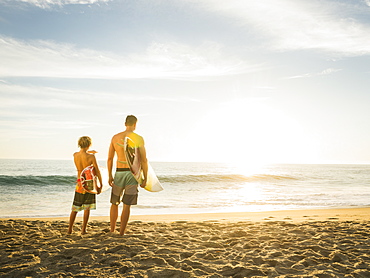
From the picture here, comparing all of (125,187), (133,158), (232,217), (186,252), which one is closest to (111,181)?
(125,187)

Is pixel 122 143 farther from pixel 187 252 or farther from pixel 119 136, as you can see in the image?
pixel 187 252

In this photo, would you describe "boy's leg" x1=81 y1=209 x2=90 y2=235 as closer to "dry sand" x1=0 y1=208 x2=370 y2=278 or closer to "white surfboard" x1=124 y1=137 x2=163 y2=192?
"dry sand" x1=0 y1=208 x2=370 y2=278

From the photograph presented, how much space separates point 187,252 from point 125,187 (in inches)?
58.8

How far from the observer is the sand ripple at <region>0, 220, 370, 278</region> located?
13.0 feet

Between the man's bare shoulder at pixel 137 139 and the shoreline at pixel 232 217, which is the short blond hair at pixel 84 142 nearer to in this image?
the man's bare shoulder at pixel 137 139

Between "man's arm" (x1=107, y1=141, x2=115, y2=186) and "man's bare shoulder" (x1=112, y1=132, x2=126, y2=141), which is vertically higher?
"man's bare shoulder" (x1=112, y1=132, x2=126, y2=141)

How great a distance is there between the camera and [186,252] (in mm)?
4648

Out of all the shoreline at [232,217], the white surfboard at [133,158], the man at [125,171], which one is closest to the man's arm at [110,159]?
the man at [125,171]

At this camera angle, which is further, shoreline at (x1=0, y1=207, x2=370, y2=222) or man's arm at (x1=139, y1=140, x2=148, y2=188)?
shoreline at (x1=0, y1=207, x2=370, y2=222)

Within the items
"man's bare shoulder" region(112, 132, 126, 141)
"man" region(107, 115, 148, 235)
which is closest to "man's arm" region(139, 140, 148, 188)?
"man" region(107, 115, 148, 235)

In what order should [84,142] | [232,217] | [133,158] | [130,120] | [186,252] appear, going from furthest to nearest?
[232,217], [84,142], [130,120], [133,158], [186,252]

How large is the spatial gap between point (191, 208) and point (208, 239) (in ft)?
21.6

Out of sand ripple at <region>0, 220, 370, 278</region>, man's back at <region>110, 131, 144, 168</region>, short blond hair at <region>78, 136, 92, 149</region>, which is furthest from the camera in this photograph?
short blond hair at <region>78, 136, 92, 149</region>

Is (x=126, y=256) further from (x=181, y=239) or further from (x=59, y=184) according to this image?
(x=59, y=184)
